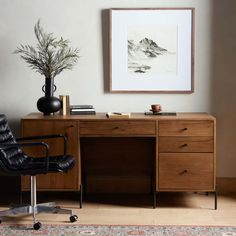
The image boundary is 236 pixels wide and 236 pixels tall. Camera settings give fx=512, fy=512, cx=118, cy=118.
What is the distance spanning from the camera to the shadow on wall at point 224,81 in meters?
4.50

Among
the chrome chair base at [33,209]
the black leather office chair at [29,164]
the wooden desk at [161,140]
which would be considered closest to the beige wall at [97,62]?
the wooden desk at [161,140]

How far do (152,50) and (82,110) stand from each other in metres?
0.82

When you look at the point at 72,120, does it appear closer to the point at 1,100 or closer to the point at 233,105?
the point at 1,100

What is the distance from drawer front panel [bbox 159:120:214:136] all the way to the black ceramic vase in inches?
35.0

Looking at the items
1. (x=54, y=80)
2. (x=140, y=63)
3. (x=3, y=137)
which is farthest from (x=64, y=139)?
(x=140, y=63)

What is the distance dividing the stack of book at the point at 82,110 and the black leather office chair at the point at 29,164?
1.29 feet

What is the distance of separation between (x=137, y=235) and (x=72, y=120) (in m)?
1.11

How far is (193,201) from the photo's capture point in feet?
14.4

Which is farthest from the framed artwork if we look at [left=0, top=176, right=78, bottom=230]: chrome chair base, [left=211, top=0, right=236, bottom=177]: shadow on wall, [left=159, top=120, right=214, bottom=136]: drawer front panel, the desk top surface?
[left=0, top=176, right=78, bottom=230]: chrome chair base

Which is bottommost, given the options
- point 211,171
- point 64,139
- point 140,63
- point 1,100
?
point 211,171

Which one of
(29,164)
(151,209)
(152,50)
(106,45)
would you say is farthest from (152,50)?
(29,164)

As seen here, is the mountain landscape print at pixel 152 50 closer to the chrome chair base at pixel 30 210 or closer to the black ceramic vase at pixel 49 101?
the black ceramic vase at pixel 49 101

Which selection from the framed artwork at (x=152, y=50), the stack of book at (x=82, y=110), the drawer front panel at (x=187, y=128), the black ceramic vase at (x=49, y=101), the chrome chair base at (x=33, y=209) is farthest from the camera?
the framed artwork at (x=152, y=50)

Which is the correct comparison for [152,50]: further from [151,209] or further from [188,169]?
[151,209]
